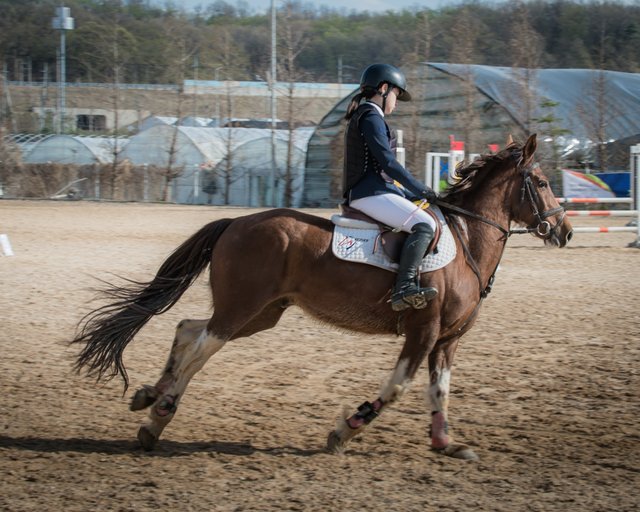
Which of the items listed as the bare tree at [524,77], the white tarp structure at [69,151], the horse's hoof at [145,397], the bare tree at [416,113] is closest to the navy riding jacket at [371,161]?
the horse's hoof at [145,397]

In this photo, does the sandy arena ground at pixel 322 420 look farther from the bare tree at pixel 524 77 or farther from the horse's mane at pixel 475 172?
the bare tree at pixel 524 77

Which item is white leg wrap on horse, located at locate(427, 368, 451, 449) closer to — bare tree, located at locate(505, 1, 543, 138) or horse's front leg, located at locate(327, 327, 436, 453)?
horse's front leg, located at locate(327, 327, 436, 453)

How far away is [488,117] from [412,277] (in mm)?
27143

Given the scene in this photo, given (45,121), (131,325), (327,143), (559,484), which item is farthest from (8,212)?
(45,121)

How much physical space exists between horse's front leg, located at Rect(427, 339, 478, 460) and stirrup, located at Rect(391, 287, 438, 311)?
Answer: 0.56 metres

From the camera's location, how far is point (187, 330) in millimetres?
5840

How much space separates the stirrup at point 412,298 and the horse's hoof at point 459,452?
3.03 feet

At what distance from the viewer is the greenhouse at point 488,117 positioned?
30.9m

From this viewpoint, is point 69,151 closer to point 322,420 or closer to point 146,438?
point 322,420

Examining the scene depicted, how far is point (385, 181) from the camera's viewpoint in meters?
5.77

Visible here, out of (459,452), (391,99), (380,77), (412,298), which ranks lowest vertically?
(459,452)

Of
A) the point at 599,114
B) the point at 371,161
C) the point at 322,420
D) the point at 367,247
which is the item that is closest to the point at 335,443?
the point at 322,420

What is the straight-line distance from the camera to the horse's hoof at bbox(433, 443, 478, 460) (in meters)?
5.31

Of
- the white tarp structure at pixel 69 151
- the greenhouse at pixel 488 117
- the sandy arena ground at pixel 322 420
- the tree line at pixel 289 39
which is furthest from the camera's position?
the tree line at pixel 289 39
